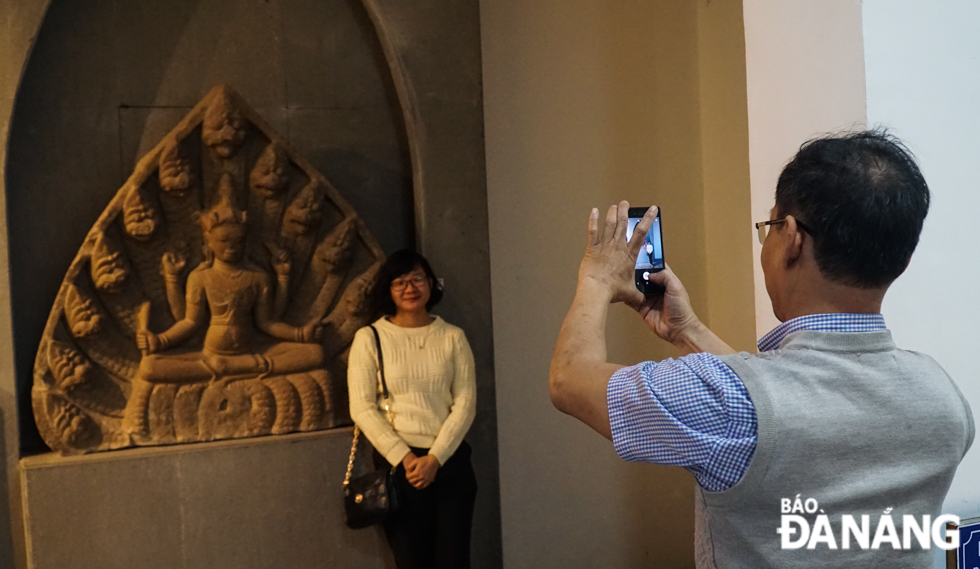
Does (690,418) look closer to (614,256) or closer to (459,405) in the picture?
(614,256)

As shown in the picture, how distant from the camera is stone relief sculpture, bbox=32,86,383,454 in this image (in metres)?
3.68

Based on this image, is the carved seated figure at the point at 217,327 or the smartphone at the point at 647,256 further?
the carved seated figure at the point at 217,327

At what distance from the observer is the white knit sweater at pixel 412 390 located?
356cm

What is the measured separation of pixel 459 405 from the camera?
3.70 m

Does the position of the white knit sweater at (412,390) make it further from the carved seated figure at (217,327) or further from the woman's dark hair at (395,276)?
the carved seated figure at (217,327)

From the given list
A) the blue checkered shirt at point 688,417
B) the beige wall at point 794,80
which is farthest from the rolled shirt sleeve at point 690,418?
the beige wall at point 794,80

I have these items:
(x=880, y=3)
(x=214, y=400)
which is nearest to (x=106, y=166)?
(x=214, y=400)

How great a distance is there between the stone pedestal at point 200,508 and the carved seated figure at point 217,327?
0.85 ft

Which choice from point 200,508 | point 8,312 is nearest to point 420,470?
point 200,508

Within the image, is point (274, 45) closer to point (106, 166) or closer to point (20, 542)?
point (106, 166)

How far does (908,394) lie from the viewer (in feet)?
3.82

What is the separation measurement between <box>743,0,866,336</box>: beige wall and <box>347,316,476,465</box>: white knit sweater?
180 cm

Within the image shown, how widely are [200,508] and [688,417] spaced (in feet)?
10.4

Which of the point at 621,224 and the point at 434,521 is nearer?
the point at 621,224
